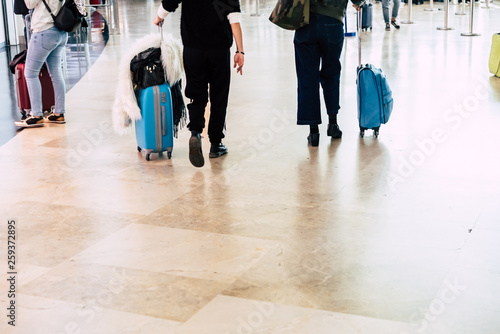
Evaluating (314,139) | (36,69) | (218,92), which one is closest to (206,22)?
(218,92)

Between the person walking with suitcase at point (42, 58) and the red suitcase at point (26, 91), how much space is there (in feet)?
0.65

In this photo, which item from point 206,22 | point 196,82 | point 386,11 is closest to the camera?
point 206,22

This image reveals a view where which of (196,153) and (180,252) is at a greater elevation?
(196,153)

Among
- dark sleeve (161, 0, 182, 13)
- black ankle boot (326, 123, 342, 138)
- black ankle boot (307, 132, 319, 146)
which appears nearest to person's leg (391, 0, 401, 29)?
black ankle boot (326, 123, 342, 138)

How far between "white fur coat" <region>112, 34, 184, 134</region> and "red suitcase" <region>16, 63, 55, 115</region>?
6.11ft

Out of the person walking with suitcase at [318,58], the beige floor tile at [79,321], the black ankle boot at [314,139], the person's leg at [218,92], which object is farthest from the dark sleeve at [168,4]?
the beige floor tile at [79,321]

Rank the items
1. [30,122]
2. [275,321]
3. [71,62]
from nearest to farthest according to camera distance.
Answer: [275,321], [30,122], [71,62]

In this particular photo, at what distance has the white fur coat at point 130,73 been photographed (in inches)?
229

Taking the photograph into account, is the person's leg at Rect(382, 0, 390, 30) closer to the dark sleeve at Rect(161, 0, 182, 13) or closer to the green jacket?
the green jacket

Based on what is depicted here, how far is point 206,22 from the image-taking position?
5.47 meters

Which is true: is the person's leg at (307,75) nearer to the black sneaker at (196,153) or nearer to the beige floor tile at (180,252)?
the black sneaker at (196,153)

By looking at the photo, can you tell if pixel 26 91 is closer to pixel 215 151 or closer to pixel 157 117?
pixel 157 117

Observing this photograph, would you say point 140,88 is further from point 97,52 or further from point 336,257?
point 97,52

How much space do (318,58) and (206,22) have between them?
1.12 meters
